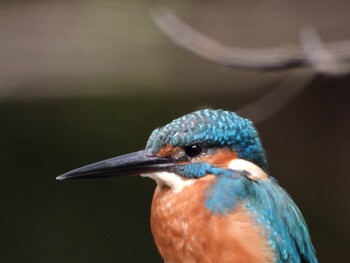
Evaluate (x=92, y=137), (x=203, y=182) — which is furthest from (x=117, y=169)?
(x=92, y=137)

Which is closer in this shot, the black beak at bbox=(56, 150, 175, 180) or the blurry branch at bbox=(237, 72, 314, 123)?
the black beak at bbox=(56, 150, 175, 180)

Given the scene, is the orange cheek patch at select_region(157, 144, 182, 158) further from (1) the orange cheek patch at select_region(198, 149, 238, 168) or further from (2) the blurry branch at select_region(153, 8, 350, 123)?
(2) the blurry branch at select_region(153, 8, 350, 123)

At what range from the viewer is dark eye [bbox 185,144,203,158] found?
2984mm

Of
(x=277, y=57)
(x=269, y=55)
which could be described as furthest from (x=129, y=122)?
(x=277, y=57)

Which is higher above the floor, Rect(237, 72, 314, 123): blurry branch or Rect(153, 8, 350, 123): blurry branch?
Rect(153, 8, 350, 123): blurry branch

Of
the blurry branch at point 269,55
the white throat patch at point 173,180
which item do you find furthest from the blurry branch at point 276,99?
the white throat patch at point 173,180

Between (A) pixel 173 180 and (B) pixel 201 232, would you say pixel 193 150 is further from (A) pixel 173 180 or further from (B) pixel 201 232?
(B) pixel 201 232

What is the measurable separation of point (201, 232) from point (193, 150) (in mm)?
220

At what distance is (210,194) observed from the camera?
296 cm

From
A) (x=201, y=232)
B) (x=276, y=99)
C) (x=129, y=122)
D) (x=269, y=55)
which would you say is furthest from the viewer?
(x=129, y=122)

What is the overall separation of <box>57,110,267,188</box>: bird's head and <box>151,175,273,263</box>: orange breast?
0.18ft

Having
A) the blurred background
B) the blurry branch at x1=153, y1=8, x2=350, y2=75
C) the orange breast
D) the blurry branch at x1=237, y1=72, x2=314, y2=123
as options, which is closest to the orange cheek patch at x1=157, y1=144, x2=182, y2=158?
the orange breast

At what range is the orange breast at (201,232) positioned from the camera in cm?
289

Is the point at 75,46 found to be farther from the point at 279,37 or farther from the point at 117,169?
the point at 117,169
